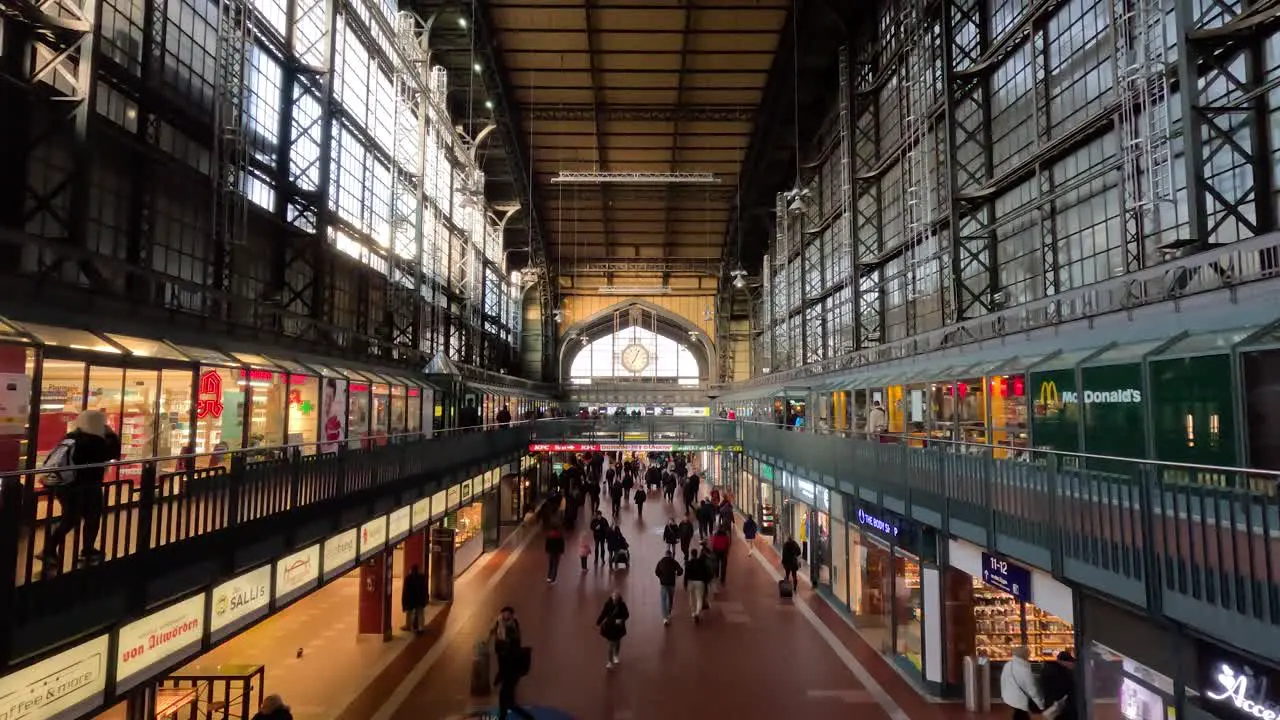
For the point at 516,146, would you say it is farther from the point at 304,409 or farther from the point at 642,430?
the point at 304,409

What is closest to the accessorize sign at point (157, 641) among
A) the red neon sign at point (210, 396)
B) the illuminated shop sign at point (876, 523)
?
the red neon sign at point (210, 396)

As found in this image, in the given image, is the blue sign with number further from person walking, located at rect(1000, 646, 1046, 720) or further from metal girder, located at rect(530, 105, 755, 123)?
metal girder, located at rect(530, 105, 755, 123)

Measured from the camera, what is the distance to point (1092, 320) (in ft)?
35.3

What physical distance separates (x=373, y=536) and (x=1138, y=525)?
36.6ft

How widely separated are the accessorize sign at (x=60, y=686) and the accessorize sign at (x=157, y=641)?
0.20m

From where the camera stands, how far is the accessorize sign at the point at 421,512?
14502 mm

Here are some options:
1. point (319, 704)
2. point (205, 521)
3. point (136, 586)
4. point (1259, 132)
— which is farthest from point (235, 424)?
point (1259, 132)

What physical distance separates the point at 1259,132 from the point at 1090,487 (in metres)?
6.80

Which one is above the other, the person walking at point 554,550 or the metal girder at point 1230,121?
the metal girder at point 1230,121

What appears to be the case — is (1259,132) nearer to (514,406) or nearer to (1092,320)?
(1092,320)

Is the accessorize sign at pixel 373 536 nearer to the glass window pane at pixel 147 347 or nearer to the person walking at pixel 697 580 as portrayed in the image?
the glass window pane at pixel 147 347

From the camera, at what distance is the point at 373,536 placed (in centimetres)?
1211

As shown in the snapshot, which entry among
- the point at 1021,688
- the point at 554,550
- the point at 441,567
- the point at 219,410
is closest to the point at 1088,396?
the point at 1021,688

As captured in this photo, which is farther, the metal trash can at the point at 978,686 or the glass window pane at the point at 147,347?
the metal trash can at the point at 978,686
